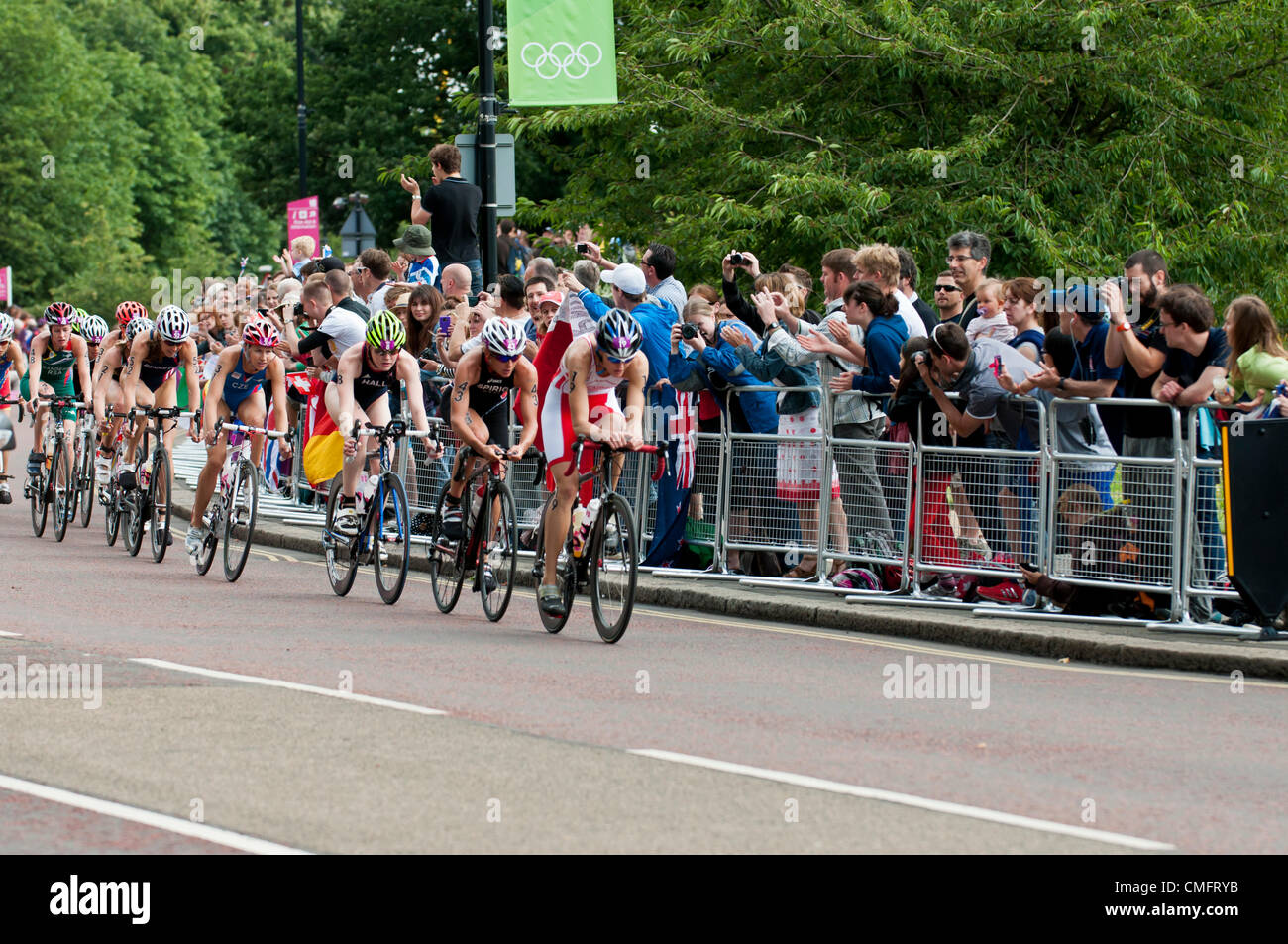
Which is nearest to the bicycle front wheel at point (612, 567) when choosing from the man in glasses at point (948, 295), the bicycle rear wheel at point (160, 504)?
the man in glasses at point (948, 295)

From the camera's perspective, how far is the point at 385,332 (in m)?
14.1

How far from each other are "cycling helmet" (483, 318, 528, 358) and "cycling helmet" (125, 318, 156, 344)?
5808 millimetres

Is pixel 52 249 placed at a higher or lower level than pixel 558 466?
higher

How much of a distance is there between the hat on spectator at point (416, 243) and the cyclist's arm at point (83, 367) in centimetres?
323

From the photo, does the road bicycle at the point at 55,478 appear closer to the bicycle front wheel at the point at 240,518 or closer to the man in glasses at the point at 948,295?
the bicycle front wheel at the point at 240,518

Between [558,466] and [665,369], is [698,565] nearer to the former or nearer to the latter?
[665,369]

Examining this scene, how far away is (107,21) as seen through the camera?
4294 inches

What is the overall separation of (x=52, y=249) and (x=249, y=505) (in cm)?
7197

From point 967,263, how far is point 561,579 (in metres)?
3.77

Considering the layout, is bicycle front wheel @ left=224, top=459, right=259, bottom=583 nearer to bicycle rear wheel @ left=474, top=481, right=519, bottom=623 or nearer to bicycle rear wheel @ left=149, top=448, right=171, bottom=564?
bicycle rear wheel @ left=149, top=448, right=171, bottom=564

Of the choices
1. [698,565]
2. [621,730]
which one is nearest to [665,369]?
[698,565]

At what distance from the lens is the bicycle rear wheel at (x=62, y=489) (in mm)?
19438

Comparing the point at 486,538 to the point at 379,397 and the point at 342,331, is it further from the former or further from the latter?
the point at 342,331

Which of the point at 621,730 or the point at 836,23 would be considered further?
the point at 836,23
